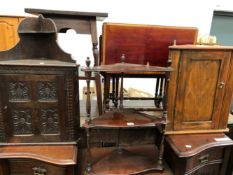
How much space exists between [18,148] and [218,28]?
3.03 metres

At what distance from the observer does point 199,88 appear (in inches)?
55.7

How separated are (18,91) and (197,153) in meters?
1.15

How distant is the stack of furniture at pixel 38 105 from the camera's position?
1192mm

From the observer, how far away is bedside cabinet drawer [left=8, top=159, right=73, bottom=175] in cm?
126

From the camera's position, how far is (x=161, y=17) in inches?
107

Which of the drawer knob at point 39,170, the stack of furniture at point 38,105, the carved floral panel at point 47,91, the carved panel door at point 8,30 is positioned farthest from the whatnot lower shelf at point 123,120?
the carved panel door at point 8,30

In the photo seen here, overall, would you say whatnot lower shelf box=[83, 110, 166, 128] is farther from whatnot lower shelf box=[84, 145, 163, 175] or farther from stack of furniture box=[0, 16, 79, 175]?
whatnot lower shelf box=[84, 145, 163, 175]

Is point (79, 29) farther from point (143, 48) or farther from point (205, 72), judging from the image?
point (205, 72)

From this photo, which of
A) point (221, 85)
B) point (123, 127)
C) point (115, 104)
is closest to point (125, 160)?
point (123, 127)

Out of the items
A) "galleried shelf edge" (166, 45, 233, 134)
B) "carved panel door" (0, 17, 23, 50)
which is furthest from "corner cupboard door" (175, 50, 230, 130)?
"carved panel door" (0, 17, 23, 50)

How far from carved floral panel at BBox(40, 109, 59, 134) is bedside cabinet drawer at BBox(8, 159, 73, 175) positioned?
0.62ft

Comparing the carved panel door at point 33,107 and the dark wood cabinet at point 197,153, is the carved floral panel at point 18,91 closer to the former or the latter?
the carved panel door at point 33,107

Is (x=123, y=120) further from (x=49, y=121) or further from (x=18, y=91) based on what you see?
(x=18, y=91)

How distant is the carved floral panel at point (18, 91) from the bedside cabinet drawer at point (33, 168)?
37cm
